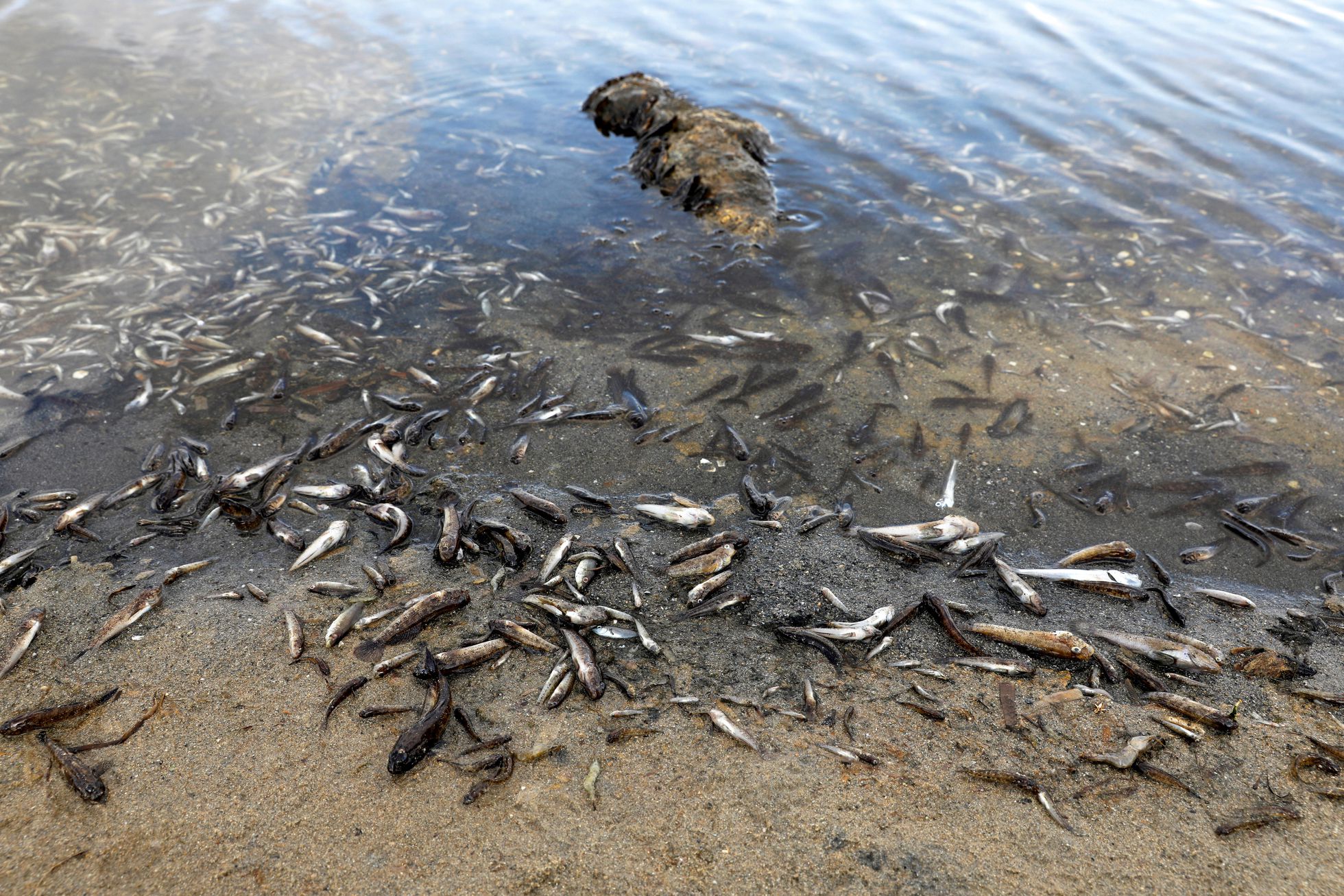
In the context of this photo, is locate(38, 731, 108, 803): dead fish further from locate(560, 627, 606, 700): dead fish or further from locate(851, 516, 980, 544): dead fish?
locate(851, 516, 980, 544): dead fish

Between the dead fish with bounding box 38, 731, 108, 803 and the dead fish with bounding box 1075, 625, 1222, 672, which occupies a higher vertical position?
the dead fish with bounding box 1075, 625, 1222, 672

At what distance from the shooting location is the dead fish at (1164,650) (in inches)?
136

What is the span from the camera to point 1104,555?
4.10 meters

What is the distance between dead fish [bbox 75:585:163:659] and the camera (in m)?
3.46

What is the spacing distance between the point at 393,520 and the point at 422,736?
155 centimetres

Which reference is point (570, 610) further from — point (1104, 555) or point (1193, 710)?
point (1104, 555)

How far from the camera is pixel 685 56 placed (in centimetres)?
1197

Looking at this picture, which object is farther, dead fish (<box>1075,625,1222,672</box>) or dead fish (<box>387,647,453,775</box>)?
dead fish (<box>1075,625,1222,672</box>)

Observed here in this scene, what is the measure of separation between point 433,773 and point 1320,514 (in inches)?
208

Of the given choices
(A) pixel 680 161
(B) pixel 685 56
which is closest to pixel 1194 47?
(B) pixel 685 56

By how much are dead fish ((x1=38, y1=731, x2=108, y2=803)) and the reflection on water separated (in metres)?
1.68

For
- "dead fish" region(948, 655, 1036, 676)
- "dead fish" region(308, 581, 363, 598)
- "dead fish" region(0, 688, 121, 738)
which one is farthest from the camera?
"dead fish" region(308, 581, 363, 598)

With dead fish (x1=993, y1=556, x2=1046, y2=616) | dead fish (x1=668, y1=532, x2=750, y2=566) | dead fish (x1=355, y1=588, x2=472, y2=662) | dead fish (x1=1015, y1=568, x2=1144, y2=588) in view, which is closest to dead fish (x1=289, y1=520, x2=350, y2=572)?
dead fish (x1=355, y1=588, x2=472, y2=662)

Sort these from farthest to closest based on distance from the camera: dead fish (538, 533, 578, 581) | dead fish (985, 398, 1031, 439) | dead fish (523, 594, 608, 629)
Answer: dead fish (985, 398, 1031, 439) → dead fish (538, 533, 578, 581) → dead fish (523, 594, 608, 629)
